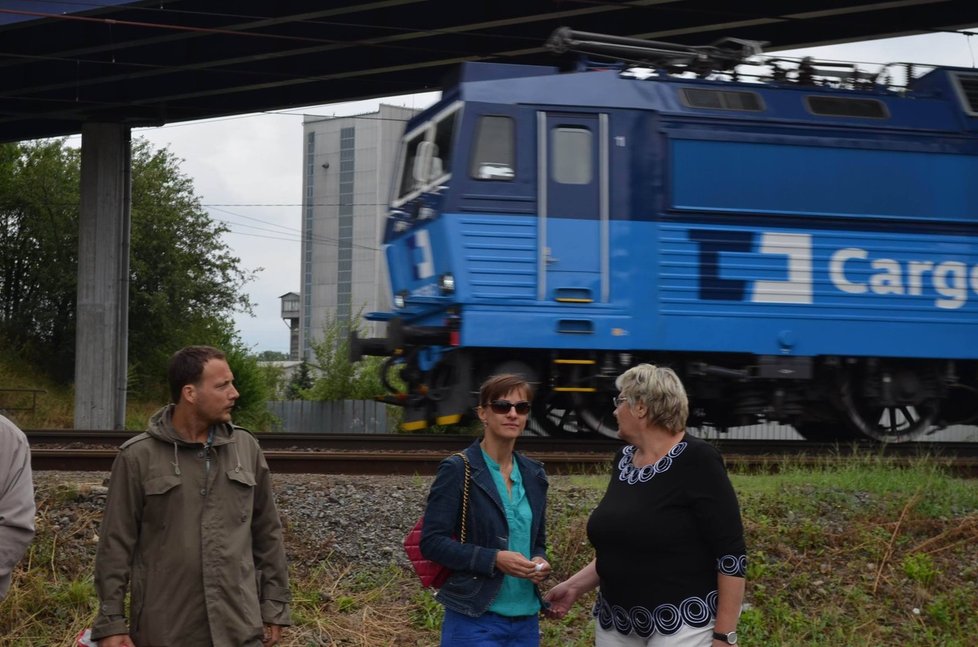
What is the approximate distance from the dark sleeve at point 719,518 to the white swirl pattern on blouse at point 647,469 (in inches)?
4.7

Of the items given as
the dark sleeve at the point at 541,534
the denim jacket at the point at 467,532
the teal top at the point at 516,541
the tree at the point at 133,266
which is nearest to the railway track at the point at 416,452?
the dark sleeve at the point at 541,534

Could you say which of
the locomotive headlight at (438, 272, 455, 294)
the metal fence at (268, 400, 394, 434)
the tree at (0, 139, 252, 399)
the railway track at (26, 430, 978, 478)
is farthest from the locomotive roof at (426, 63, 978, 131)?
the tree at (0, 139, 252, 399)

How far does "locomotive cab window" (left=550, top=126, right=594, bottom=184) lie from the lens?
1205cm

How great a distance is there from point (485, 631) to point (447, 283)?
7.80m

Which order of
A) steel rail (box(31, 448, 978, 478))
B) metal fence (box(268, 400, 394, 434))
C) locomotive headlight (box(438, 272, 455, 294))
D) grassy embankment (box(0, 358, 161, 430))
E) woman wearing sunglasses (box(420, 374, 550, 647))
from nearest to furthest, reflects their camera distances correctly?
1. woman wearing sunglasses (box(420, 374, 550, 647))
2. steel rail (box(31, 448, 978, 478))
3. locomotive headlight (box(438, 272, 455, 294))
4. metal fence (box(268, 400, 394, 434))
5. grassy embankment (box(0, 358, 161, 430))

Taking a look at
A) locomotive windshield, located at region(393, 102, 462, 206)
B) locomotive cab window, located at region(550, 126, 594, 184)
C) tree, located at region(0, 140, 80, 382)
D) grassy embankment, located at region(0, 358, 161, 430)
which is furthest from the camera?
tree, located at region(0, 140, 80, 382)

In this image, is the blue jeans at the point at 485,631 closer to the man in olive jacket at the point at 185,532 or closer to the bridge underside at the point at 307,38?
the man in olive jacket at the point at 185,532

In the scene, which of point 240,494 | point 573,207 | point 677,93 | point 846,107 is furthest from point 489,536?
point 846,107

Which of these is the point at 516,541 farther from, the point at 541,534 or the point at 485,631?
the point at 485,631

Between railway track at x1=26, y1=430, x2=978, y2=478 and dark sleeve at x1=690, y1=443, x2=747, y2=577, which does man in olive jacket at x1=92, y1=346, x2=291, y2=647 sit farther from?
railway track at x1=26, y1=430, x2=978, y2=478

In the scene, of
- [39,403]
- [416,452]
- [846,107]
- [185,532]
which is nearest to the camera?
[185,532]

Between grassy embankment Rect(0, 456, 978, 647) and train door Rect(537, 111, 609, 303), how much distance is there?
4.23 metres

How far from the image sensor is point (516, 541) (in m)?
4.25

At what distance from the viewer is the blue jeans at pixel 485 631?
13.6 feet
